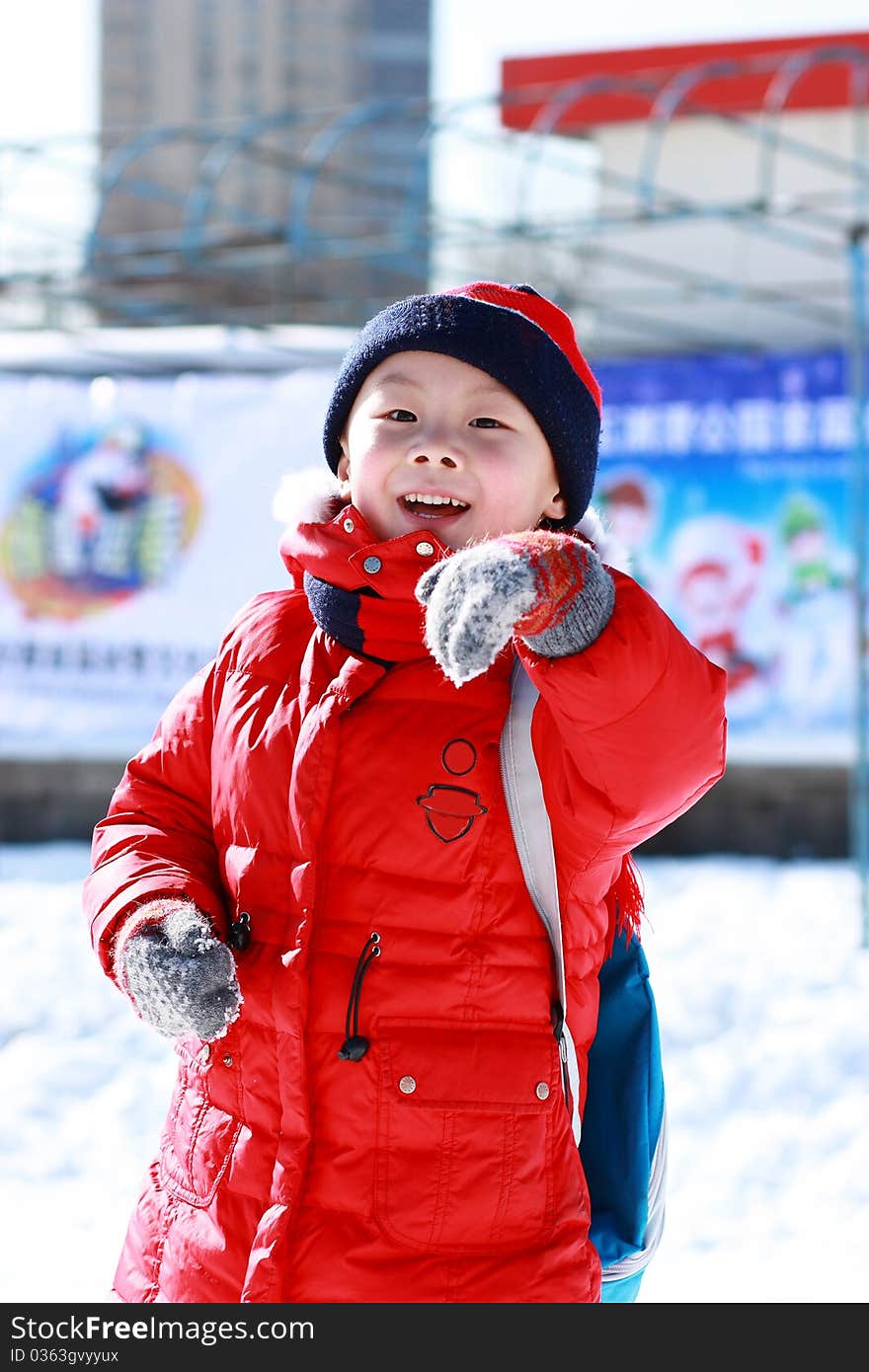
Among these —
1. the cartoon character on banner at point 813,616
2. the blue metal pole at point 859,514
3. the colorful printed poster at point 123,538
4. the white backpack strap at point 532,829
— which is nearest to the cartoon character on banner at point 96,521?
the colorful printed poster at point 123,538

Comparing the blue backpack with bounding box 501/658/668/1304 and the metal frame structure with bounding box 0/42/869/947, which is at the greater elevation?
the metal frame structure with bounding box 0/42/869/947

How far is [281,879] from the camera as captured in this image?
1.24m

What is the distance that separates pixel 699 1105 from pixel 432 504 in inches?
93.3

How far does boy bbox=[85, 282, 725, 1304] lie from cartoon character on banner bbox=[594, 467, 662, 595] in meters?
4.53

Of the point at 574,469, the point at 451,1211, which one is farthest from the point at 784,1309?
the point at 574,469

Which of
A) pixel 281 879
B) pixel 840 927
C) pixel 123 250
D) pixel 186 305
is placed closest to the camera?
pixel 281 879

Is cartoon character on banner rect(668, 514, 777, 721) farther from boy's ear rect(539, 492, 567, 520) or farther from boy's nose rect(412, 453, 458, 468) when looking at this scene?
boy's nose rect(412, 453, 458, 468)

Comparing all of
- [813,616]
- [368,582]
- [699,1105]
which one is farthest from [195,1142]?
[813,616]

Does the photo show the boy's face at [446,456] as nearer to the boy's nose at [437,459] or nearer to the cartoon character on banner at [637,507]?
the boy's nose at [437,459]

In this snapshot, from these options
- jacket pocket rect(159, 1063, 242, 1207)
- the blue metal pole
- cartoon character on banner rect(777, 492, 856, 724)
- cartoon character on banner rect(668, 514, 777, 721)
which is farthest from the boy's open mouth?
cartoon character on banner rect(777, 492, 856, 724)

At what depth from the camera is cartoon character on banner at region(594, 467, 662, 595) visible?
5.81m

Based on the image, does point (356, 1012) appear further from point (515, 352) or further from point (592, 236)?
point (592, 236)

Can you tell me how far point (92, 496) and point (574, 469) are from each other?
4871mm

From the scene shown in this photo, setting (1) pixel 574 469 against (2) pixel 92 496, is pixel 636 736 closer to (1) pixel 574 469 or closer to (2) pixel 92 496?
(1) pixel 574 469
